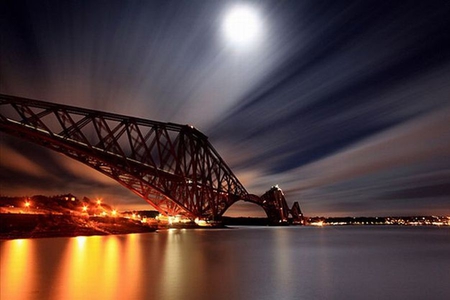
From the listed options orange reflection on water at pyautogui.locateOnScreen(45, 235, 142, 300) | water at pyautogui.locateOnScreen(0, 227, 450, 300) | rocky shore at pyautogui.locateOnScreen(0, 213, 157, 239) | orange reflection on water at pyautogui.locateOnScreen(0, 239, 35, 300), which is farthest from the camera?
rocky shore at pyautogui.locateOnScreen(0, 213, 157, 239)

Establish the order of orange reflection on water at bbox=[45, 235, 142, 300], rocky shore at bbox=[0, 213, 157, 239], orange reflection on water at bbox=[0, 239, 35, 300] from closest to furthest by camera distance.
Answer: orange reflection on water at bbox=[0, 239, 35, 300] < orange reflection on water at bbox=[45, 235, 142, 300] < rocky shore at bbox=[0, 213, 157, 239]

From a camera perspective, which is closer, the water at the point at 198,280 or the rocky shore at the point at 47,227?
the water at the point at 198,280

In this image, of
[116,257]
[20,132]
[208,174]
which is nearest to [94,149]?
[20,132]

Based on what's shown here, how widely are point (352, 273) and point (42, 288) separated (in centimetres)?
1692

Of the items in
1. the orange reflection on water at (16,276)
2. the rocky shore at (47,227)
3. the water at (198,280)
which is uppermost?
the rocky shore at (47,227)

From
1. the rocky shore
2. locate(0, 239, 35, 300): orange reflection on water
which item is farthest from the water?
the rocky shore

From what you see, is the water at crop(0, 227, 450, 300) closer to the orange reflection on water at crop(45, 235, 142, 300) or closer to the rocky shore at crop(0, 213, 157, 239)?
the orange reflection on water at crop(45, 235, 142, 300)

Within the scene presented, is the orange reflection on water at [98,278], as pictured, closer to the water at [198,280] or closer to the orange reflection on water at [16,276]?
the water at [198,280]

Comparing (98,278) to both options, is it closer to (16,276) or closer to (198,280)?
(16,276)

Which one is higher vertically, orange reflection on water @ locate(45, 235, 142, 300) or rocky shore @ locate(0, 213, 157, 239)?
rocky shore @ locate(0, 213, 157, 239)

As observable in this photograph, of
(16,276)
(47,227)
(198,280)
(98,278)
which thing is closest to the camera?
(16,276)

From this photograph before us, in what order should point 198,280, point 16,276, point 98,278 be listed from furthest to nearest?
point 198,280
point 98,278
point 16,276

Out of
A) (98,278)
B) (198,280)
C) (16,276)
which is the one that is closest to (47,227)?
(16,276)

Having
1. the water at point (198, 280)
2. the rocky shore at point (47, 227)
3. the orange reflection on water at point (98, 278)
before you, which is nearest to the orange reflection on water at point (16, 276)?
the water at point (198, 280)
